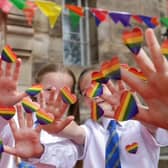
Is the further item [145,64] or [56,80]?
[56,80]

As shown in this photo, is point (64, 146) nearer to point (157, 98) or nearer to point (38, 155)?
point (38, 155)

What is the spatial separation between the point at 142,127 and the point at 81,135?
11.3 inches

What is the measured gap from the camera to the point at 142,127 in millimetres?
2016

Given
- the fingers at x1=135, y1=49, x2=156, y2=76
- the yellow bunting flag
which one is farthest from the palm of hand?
the yellow bunting flag

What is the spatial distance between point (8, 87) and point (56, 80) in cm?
48

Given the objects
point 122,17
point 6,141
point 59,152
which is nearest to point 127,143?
point 59,152

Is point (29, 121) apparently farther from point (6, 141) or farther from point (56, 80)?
point (56, 80)

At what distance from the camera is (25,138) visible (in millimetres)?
1645

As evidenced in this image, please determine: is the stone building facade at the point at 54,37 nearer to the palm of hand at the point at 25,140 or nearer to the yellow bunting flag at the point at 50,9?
the yellow bunting flag at the point at 50,9

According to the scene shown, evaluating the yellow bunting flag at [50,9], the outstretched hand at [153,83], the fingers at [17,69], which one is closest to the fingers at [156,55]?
the outstretched hand at [153,83]

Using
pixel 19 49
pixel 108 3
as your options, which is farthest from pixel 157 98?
pixel 108 3

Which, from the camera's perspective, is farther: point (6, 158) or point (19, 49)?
point (19, 49)

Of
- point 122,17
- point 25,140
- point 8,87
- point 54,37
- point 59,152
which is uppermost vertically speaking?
point 122,17

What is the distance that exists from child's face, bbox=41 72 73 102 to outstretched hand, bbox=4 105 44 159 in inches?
14.3
